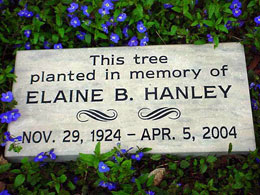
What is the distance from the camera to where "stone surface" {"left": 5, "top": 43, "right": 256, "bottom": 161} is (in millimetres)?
2514

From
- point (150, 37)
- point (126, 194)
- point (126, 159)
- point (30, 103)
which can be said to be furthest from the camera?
point (150, 37)

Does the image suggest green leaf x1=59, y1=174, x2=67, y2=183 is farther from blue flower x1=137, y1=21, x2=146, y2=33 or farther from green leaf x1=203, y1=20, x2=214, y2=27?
green leaf x1=203, y1=20, x2=214, y2=27

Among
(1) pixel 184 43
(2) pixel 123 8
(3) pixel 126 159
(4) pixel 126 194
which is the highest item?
(2) pixel 123 8

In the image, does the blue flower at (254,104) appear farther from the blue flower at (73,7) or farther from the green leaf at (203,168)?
the blue flower at (73,7)

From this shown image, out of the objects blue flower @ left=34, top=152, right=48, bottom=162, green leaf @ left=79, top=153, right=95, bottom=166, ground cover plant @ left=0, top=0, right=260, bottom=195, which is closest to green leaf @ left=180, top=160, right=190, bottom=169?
ground cover plant @ left=0, top=0, right=260, bottom=195

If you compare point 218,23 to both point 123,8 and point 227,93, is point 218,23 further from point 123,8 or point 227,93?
point 123,8

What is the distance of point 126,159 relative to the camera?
2.47 m

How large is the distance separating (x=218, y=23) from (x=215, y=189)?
4.83 feet

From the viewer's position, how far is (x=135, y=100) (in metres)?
2.63

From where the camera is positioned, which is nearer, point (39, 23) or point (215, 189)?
point (215, 189)

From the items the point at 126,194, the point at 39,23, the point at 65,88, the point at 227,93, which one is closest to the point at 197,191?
the point at 126,194

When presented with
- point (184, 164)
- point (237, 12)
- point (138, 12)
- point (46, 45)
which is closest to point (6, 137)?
point (46, 45)

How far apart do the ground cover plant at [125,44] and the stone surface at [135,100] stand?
98mm

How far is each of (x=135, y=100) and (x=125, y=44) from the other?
686 millimetres
